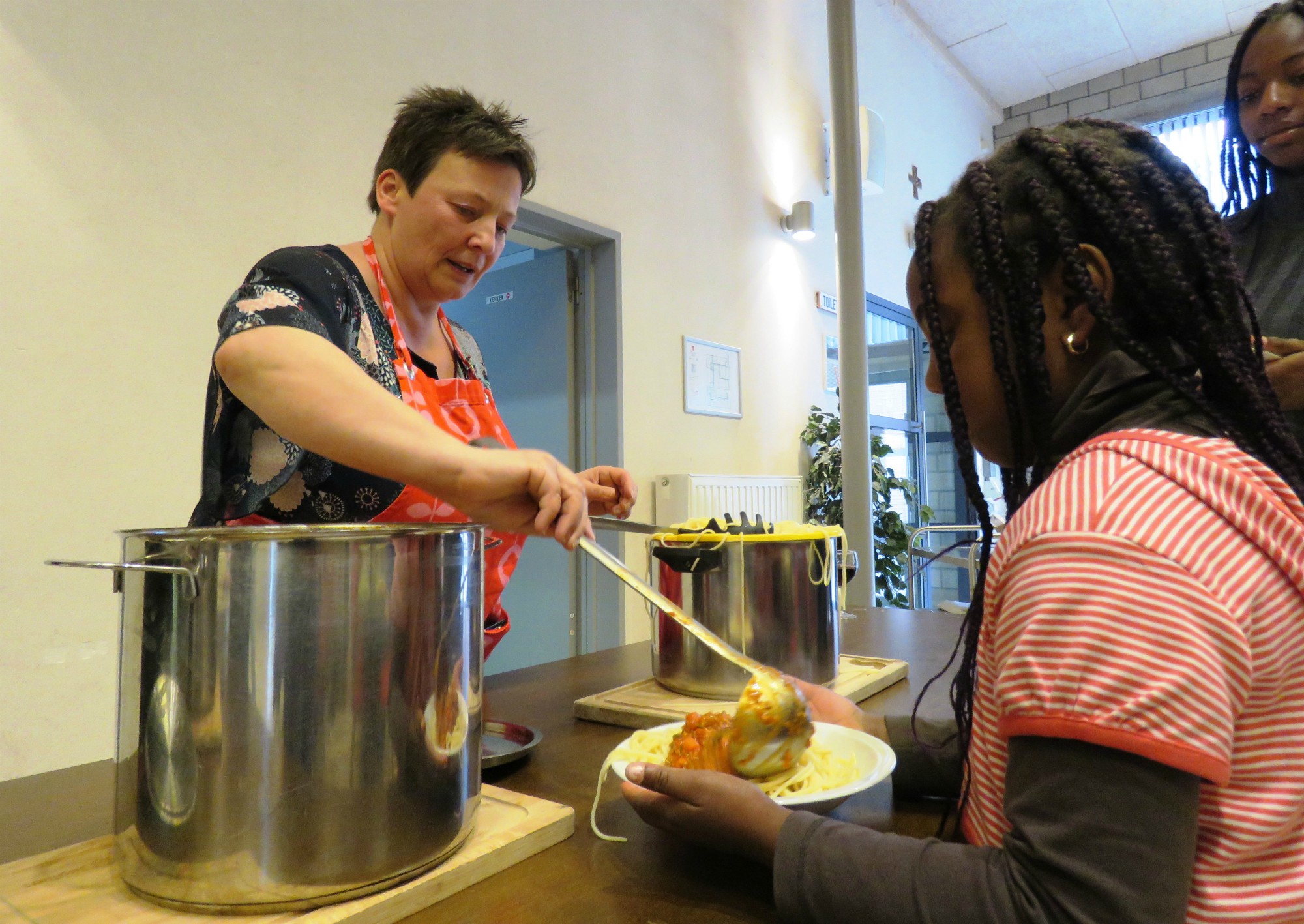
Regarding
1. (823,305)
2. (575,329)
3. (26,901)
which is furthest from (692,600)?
(823,305)

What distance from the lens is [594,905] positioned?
54 centimetres

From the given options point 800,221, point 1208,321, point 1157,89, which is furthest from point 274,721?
point 1157,89

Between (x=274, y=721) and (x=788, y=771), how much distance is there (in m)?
0.41

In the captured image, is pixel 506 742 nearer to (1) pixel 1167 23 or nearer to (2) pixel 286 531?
(2) pixel 286 531

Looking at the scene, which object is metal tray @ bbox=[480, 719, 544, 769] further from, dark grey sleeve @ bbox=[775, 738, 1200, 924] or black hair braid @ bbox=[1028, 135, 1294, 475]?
black hair braid @ bbox=[1028, 135, 1294, 475]

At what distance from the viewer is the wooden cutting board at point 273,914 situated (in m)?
0.51

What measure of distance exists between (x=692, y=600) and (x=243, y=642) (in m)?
0.67

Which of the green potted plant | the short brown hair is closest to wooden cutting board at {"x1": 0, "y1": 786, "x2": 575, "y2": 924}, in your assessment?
the short brown hair

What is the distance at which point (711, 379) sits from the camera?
376cm

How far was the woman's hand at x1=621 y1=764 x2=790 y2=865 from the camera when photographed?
22.1 inches

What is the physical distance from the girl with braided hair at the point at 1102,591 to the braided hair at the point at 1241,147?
101 cm

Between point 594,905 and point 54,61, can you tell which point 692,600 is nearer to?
point 594,905

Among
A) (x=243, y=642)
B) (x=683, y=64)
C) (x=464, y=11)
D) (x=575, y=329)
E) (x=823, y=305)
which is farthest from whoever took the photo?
(x=823, y=305)

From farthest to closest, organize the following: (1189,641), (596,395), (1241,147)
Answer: (596,395) < (1241,147) < (1189,641)
